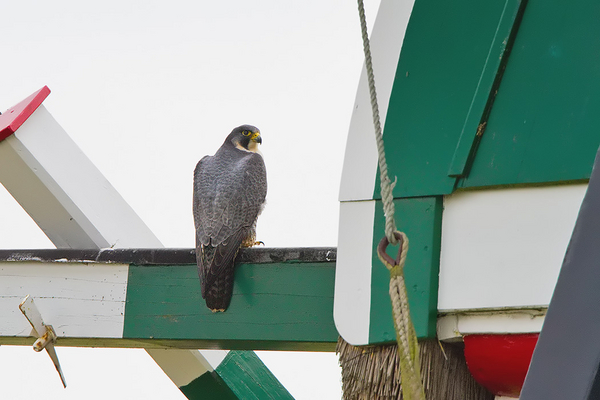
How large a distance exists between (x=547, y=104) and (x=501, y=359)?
21.9 inches

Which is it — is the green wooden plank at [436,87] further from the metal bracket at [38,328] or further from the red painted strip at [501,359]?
the metal bracket at [38,328]

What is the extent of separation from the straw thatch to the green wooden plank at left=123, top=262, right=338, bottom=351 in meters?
0.32

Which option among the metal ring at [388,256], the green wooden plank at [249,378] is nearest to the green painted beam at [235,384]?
the green wooden plank at [249,378]

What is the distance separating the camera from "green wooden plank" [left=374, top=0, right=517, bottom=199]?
167cm

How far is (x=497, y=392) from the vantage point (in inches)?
67.4

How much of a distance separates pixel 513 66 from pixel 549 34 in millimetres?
99

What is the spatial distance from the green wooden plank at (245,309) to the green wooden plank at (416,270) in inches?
14.8

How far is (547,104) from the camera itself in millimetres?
1588

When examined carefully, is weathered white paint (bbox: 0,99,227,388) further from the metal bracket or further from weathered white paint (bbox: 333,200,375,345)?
weathered white paint (bbox: 333,200,375,345)

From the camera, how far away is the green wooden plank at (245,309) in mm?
2138

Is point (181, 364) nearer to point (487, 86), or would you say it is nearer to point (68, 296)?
point (68, 296)

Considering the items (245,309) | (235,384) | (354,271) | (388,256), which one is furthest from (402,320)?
(235,384)

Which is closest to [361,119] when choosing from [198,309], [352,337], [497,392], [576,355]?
[352,337]

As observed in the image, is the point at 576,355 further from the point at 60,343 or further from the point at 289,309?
the point at 60,343
